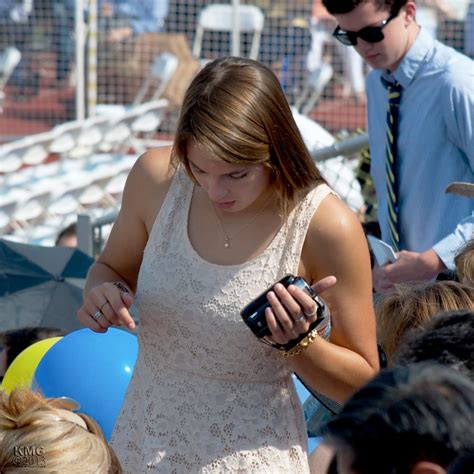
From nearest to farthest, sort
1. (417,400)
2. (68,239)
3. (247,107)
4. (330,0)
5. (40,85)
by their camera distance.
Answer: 1. (417,400)
2. (247,107)
3. (330,0)
4. (68,239)
5. (40,85)

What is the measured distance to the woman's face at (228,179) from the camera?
2.16m

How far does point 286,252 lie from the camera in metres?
2.20

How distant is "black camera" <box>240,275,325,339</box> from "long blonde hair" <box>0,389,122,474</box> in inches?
14.5

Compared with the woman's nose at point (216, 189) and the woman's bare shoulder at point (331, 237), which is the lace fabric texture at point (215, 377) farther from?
the woman's nose at point (216, 189)

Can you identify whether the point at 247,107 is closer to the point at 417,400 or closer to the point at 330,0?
the point at 417,400

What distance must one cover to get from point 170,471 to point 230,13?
28.6ft

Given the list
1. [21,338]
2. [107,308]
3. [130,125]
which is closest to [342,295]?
[107,308]

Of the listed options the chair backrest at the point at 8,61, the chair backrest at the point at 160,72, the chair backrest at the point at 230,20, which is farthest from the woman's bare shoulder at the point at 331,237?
the chair backrest at the point at 8,61

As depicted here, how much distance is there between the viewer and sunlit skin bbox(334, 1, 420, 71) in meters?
3.28

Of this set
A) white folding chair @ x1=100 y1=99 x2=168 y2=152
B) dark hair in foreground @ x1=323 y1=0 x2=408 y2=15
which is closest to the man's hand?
dark hair in foreground @ x1=323 y1=0 x2=408 y2=15

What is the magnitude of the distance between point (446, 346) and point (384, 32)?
194 centimetres

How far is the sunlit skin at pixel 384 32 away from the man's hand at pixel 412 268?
66 centimetres

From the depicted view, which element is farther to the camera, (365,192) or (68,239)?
→ (68,239)

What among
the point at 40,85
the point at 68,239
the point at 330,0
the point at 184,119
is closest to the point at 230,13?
the point at 40,85
